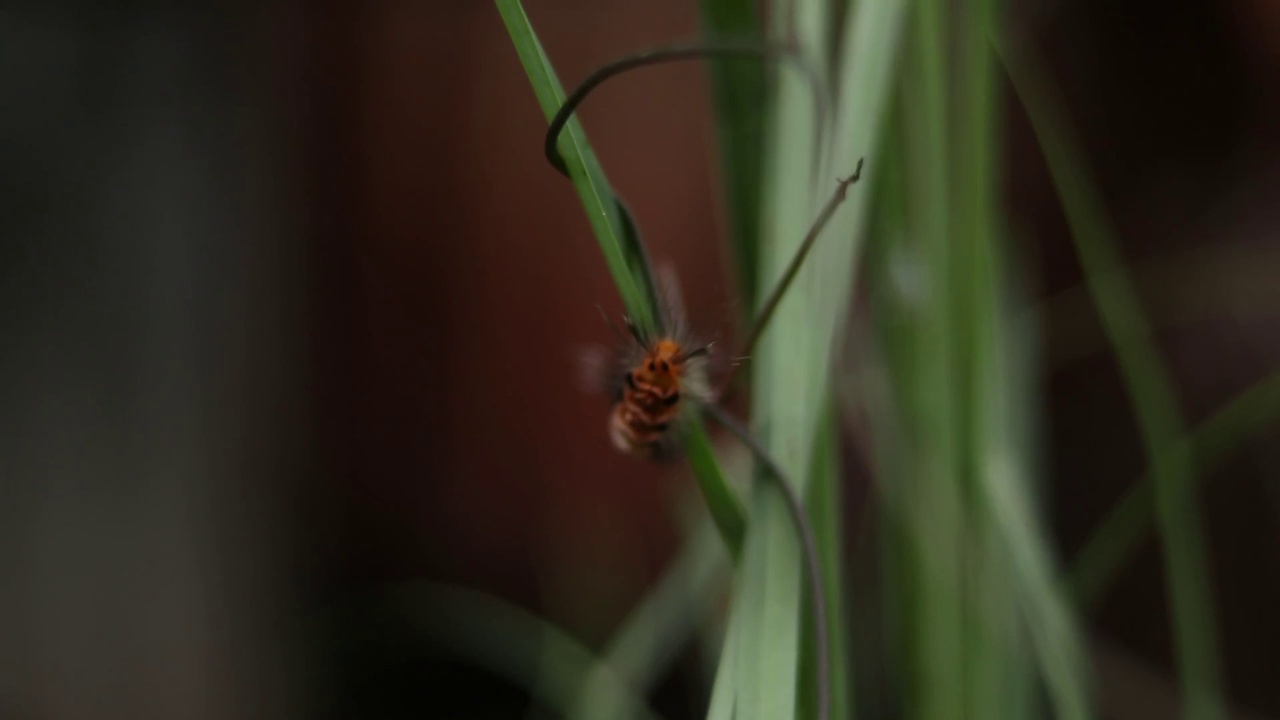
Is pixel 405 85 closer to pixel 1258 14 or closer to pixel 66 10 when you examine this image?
pixel 66 10

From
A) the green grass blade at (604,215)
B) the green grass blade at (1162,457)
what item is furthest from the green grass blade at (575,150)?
the green grass blade at (1162,457)

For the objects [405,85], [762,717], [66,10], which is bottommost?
[762,717]

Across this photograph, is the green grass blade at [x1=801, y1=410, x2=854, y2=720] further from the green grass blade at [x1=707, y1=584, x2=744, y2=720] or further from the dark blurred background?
the dark blurred background

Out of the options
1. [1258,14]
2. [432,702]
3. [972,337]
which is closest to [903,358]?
[972,337]

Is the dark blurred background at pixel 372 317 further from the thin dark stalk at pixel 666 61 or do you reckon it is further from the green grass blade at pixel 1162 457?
the thin dark stalk at pixel 666 61

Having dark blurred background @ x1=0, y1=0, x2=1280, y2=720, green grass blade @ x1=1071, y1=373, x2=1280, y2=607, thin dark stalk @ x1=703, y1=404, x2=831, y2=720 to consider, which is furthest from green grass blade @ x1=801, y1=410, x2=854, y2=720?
dark blurred background @ x1=0, y1=0, x2=1280, y2=720

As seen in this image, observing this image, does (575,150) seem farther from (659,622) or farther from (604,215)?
(659,622)
